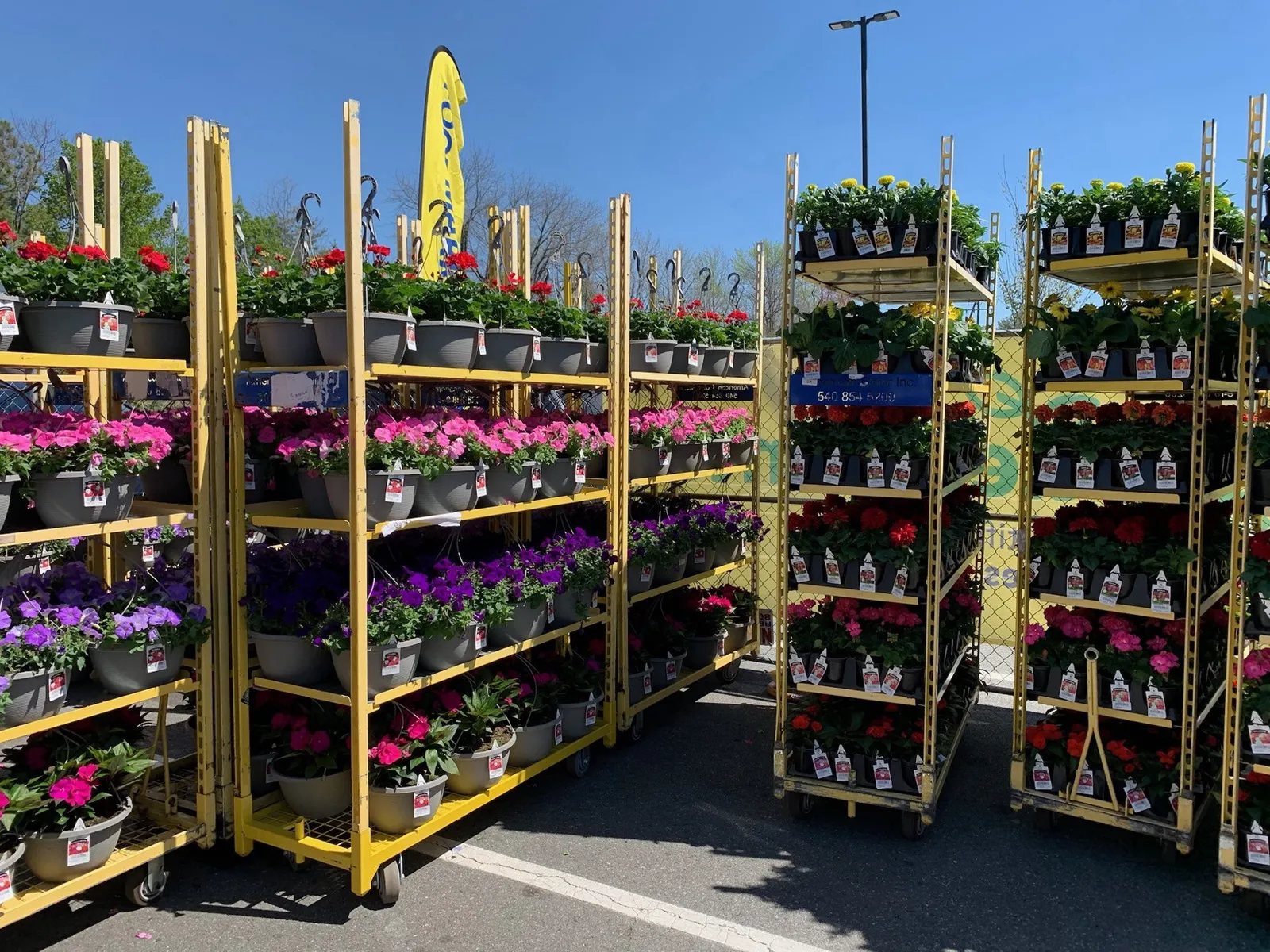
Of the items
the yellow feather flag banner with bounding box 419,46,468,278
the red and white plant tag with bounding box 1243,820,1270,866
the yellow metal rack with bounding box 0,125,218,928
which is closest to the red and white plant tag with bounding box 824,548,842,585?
the red and white plant tag with bounding box 1243,820,1270,866

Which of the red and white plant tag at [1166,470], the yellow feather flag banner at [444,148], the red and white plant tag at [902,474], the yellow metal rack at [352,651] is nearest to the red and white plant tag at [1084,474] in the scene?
the red and white plant tag at [1166,470]

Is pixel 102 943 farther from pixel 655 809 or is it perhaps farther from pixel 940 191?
pixel 940 191

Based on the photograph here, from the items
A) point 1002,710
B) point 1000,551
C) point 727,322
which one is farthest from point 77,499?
point 1000,551

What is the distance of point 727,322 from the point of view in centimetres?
598

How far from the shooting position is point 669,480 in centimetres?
534

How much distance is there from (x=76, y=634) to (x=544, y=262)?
9.46 ft

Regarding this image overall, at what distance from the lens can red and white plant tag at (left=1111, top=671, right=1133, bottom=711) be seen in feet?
12.3

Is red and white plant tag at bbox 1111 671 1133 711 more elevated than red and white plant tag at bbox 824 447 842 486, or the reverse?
red and white plant tag at bbox 824 447 842 486

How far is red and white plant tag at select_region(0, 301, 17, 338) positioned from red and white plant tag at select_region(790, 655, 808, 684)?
3.16 metres

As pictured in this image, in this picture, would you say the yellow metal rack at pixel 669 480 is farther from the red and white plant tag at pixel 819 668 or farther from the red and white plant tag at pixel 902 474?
the red and white plant tag at pixel 902 474

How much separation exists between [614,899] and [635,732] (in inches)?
63.4

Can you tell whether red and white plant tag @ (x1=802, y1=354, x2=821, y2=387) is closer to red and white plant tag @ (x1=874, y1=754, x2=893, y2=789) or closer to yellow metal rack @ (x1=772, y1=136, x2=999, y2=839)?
yellow metal rack @ (x1=772, y1=136, x2=999, y2=839)

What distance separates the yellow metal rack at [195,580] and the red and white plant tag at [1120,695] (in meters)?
3.54

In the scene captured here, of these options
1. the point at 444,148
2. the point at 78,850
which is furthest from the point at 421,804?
the point at 444,148
